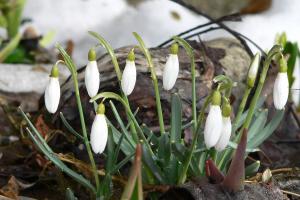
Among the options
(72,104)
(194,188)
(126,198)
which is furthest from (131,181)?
(72,104)

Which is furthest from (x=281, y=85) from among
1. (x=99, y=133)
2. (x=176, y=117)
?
(x=99, y=133)

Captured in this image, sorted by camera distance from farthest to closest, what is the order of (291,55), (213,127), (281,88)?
(291,55)
(281,88)
(213,127)

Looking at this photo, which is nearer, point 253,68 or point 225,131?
point 225,131

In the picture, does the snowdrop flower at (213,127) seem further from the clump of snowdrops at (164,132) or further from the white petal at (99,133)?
the white petal at (99,133)

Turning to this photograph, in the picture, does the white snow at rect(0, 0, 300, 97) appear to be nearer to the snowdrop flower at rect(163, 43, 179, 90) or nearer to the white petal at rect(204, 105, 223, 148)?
the snowdrop flower at rect(163, 43, 179, 90)

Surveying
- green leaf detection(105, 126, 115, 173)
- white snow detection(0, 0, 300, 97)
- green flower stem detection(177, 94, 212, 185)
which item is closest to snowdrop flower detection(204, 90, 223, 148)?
green flower stem detection(177, 94, 212, 185)

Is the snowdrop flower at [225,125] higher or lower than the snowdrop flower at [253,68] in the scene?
lower

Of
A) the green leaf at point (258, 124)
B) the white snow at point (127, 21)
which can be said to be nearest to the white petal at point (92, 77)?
the green leaf at point (258, 124)

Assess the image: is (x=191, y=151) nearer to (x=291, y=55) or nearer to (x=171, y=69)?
(x=171, y=69)

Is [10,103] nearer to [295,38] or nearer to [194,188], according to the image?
[194,188]
